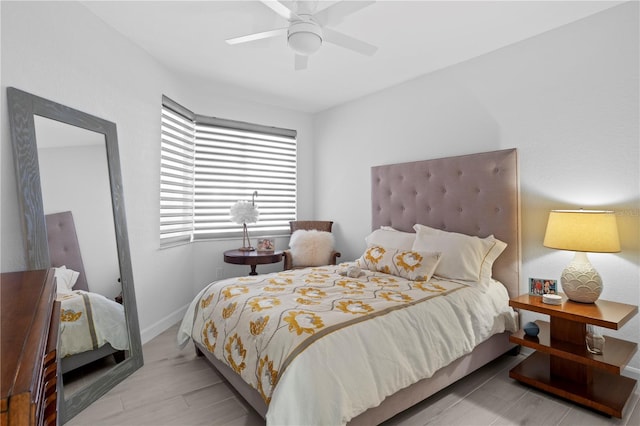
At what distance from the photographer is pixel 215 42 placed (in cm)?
271

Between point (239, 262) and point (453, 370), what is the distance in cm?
235

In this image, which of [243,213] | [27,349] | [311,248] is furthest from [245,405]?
[243,213]

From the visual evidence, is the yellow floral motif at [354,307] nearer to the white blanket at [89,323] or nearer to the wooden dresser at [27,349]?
the wooden dresser at [27,349]

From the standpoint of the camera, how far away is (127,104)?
2.76m

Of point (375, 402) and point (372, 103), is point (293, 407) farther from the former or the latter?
point (372, 103)

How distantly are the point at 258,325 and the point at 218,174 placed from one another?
2.64 meters

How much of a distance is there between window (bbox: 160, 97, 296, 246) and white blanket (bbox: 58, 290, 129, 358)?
1064mm

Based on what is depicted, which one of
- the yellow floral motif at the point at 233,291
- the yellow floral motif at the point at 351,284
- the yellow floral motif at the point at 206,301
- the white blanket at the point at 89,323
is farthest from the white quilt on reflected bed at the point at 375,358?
the white blanket at the point at 89,323

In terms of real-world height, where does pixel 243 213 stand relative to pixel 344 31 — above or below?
below

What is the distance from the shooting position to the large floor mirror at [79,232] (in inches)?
73.0

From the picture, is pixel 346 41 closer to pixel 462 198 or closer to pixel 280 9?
pixel 280 9

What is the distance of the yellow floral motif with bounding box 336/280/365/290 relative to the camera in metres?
2.40

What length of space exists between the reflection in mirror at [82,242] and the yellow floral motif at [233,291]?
0.84m

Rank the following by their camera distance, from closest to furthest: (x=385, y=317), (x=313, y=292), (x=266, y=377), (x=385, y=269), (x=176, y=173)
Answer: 1. (x=266, y=377)
2. (x=385, y=317)
3. (x=313, y=292)
4. (x=385, y=269)
5. (x=176, y=173)
